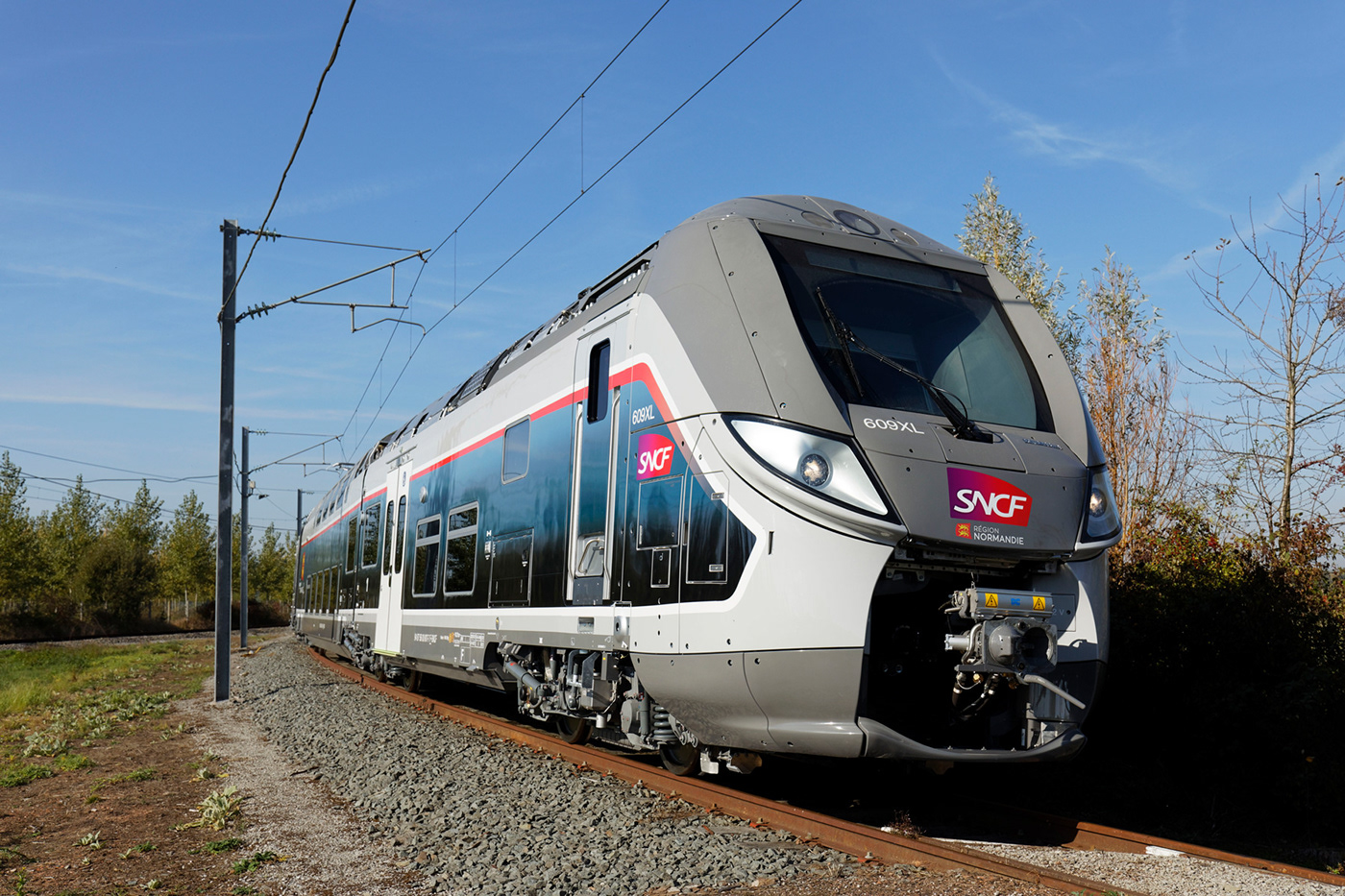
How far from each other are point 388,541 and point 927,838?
1102 cm

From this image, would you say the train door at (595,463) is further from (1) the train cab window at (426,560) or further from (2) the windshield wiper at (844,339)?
(1) the train cab window at (426,560)

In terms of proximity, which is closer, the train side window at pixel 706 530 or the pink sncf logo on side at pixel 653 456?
the train side window at pixel 706 530

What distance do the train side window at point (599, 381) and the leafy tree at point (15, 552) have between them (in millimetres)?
43578

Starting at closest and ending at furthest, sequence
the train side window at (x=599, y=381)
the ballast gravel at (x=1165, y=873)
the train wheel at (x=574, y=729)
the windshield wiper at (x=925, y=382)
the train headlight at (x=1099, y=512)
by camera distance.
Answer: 1. the ballast gravel at (x=1165, y=873)
2. the windshield wiper at (x=925, y=382)
3. the train headlight at (x=1099, y=512)
4. the train side window at (x=599, y=381)
5. the train wheel at (x=574, y=729)

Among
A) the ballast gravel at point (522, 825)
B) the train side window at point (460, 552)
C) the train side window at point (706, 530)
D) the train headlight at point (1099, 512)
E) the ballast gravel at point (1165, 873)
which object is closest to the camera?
the ballast gravel at point (1165, 873)

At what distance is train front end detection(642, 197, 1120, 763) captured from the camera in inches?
Answer: 220

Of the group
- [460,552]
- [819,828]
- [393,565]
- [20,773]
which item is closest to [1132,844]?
[819,828]

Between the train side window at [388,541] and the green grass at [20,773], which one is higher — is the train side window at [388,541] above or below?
above

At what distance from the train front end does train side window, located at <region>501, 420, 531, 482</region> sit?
2.76m

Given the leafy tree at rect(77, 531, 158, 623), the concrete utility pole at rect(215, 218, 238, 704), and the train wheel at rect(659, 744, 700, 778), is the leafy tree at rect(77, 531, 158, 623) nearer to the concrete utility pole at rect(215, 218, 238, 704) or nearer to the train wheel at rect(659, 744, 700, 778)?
the concrete utility pole at rect(215, 218, 238, 704)

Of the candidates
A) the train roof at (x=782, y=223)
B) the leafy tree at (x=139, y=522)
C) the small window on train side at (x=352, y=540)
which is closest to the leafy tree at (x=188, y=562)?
the leafy tree at (x=139, y=522)

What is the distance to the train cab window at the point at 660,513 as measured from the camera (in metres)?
6.39

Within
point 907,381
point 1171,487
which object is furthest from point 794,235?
point 1171,487

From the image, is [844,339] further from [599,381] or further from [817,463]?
[599,381]
